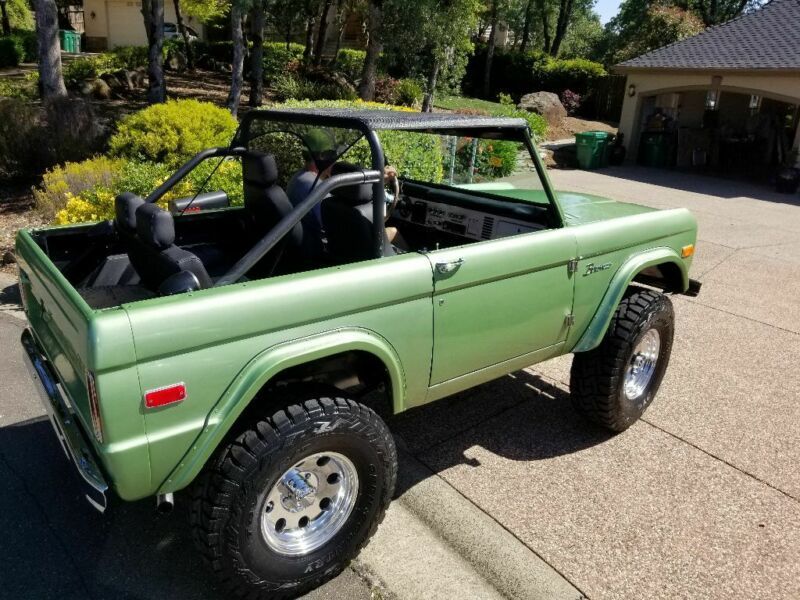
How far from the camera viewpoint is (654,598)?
9.23 feet

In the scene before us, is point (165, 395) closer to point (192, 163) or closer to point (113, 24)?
point (192, 163)

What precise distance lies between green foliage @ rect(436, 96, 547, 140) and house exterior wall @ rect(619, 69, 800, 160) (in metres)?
2.41

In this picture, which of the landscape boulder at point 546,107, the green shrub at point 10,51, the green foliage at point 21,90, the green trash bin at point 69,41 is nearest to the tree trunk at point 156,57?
the green foliage at point 21,90

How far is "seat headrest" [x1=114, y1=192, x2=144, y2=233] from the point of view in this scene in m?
2.93

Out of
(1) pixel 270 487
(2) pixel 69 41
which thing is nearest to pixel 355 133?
(1) pixel 270 487

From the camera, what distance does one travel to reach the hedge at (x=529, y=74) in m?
27.2

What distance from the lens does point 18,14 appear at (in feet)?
112

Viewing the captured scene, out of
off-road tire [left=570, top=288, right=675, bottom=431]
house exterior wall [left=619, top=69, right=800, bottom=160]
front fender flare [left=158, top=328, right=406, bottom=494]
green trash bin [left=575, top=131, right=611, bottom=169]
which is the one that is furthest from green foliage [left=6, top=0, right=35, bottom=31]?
front fender flare [left=158, top=328, right=406, bottom=494]

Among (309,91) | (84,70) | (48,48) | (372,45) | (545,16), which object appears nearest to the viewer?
(48,48)

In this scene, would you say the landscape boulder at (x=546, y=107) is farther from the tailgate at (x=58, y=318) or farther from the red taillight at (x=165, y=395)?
the red taillight at (x=165, y=395)

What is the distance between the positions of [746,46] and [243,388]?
18.3 m

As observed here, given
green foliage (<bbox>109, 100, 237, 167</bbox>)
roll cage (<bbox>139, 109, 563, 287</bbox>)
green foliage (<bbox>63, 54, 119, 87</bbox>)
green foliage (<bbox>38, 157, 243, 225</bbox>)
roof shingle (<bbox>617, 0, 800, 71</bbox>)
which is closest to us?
roll cage (<bbox>139, 109, 563, 287</bbox>)

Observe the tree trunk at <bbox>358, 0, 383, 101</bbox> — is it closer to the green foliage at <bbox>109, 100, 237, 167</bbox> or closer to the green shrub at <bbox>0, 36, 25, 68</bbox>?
the green foliage at <bbox>109, 100, 237, 167</bbox>

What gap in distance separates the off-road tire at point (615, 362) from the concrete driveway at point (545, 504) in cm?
22
